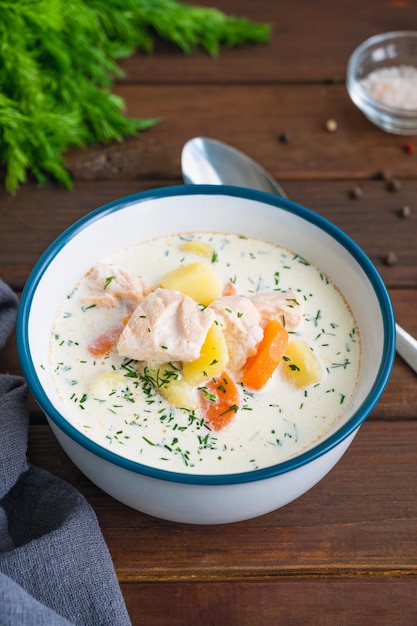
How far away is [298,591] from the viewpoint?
2145 mm

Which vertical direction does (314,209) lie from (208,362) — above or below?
below

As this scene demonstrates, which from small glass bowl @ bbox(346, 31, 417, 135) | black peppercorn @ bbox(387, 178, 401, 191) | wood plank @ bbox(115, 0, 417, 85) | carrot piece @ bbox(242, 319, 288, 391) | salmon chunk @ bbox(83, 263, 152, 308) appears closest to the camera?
carrot piece @ bbox(242, 319, 288, 391)

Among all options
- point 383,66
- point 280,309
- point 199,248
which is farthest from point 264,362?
point 383,66

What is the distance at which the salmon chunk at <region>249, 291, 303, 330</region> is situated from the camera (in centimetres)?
236

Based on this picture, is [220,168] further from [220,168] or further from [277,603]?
[277,603]

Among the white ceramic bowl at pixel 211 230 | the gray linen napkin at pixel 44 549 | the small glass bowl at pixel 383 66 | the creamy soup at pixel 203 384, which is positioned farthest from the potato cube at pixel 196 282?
the small glass bowl at pixel 383 66

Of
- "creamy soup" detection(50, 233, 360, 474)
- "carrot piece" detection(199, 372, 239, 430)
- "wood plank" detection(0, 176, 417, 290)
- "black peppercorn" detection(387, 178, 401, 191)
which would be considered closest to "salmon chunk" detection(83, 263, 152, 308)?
"creamy soup" detection(50, 233, 360, 474)

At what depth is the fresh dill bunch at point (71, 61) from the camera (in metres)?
3.13

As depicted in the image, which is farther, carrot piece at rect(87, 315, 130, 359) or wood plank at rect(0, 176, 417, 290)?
wood plank at rect(0, 176, 417, 290)

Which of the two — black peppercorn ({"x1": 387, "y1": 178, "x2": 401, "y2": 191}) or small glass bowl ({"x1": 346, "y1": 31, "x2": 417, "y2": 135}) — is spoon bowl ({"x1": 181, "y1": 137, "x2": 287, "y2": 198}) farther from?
small glass bowl ({"x1": 346, "y1": 31, "x2": 417, "y2": 135})

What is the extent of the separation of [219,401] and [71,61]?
1822mm

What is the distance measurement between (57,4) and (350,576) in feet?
7.59

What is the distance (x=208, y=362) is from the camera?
7.17ft

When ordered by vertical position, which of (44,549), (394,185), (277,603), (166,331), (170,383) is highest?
(166,331)
